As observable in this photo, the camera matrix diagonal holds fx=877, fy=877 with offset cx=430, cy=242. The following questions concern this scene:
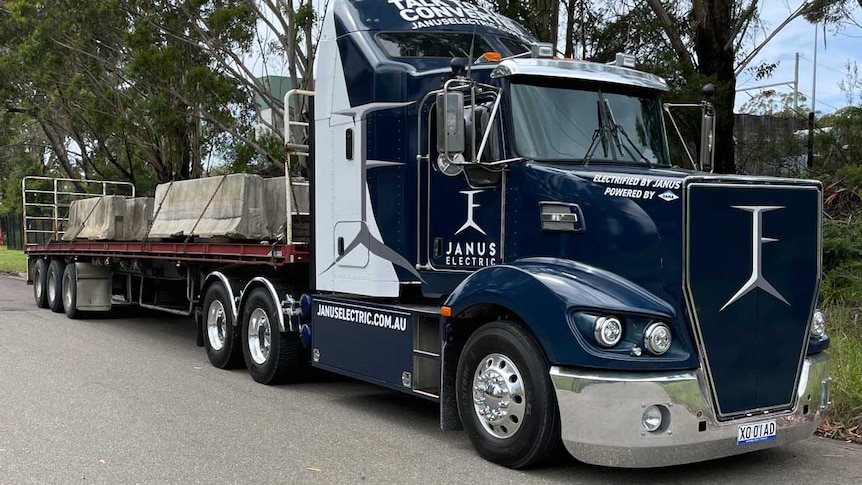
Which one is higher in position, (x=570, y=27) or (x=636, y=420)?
(x=570, y=27)

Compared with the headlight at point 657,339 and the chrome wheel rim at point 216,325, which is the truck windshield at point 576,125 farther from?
the chrome wheel rim at point 216,325

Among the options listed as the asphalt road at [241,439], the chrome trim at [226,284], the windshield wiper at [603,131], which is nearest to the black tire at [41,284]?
the asphalt road at [241,439]

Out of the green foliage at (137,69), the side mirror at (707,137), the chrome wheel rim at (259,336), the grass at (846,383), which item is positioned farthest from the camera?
the green foliage at (137,69)

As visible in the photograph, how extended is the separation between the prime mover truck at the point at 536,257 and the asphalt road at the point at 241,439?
1.13 ft

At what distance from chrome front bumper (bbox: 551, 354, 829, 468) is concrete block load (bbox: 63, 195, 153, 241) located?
9559 millimetres

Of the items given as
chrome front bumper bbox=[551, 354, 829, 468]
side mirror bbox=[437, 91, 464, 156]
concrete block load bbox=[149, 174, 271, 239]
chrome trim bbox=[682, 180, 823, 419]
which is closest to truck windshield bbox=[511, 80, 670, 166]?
side mirror bbox=[437, 91, 464, 156]

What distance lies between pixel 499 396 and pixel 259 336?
431 cm

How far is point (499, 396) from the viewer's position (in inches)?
238

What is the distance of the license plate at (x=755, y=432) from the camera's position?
18.2 feet

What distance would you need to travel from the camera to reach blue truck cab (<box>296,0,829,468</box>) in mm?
5441

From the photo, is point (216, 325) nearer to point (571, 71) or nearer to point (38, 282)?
point (571, 71)

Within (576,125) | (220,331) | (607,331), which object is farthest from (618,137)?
(220,331)

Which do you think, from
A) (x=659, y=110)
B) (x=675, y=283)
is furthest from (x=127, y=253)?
(x=675, y=283)

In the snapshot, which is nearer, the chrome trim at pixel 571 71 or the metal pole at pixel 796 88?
the chrome trim at pixel 571 71
